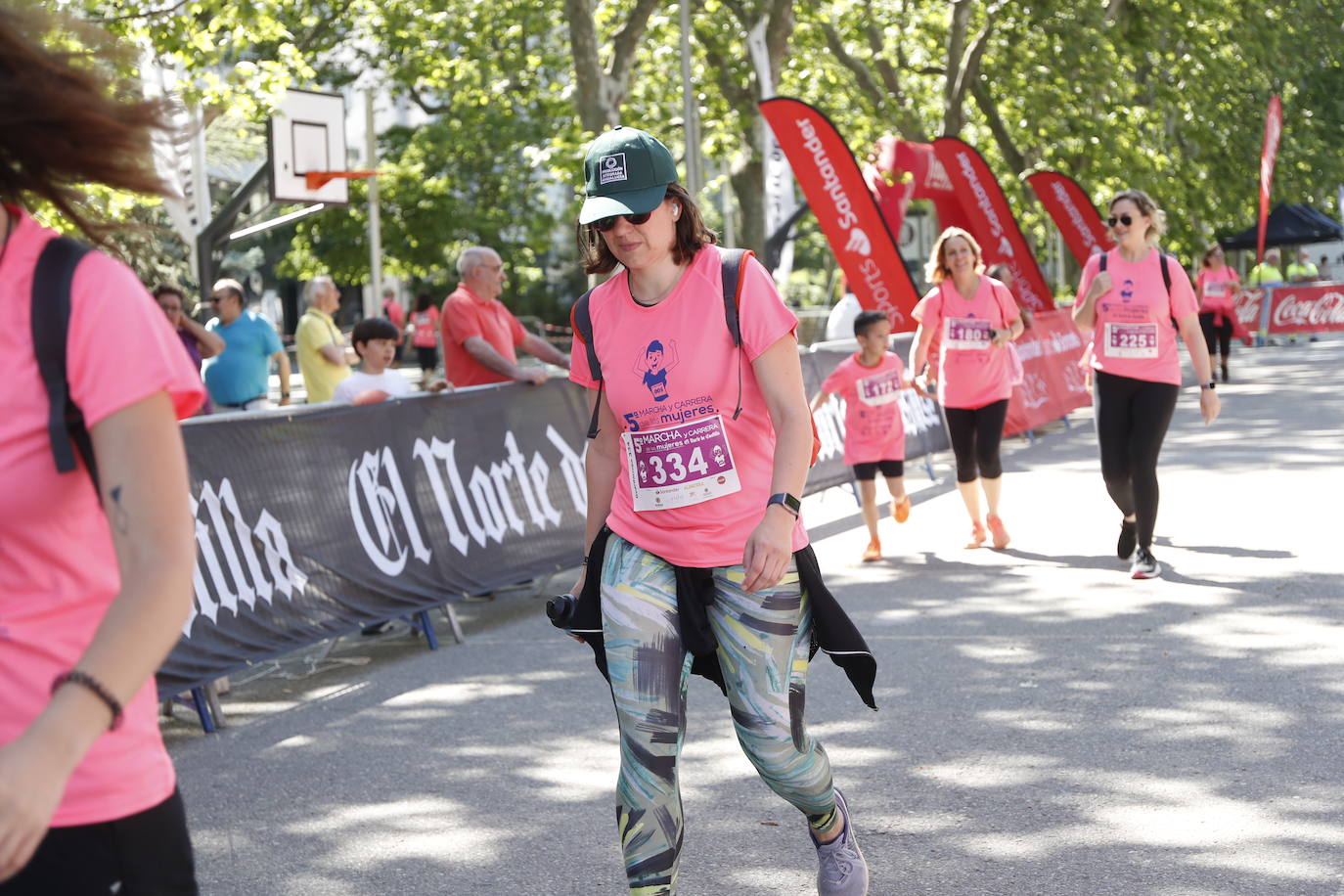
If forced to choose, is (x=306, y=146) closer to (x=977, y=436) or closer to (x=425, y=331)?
(x=425, y=331)

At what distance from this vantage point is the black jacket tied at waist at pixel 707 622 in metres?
3.72

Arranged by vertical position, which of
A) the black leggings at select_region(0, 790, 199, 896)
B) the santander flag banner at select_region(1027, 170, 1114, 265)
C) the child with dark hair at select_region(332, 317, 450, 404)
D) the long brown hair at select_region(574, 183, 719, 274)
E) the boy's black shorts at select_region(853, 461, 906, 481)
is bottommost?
the boy's black shorts at select_region(853, 461, 906, 481)

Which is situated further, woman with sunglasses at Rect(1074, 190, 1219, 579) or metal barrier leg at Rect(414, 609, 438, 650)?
woman with sunglasses at Rect(1074, 190, 1219, 579)

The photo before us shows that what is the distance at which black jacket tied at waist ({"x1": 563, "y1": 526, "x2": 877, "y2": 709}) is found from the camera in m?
3.72

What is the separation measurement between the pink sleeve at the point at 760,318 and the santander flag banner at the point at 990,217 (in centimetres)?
1768

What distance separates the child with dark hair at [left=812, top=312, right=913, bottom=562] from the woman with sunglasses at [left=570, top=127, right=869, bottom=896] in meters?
6.44

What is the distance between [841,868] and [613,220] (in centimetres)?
157

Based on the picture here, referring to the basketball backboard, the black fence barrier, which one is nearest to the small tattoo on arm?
the black fence barrier

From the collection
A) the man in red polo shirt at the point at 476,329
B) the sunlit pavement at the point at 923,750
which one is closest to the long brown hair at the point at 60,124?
the sunlit pavement at the point at 923,750

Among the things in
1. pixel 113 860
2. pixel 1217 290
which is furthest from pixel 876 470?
pixel 1217 290

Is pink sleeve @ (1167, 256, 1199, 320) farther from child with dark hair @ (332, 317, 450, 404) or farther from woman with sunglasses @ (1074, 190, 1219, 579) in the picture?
child with dark hair @ (332, 317, 450, 404)

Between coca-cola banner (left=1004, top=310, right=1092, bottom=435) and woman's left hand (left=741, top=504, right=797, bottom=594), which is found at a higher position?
woman's left hand (left=741, top=504, right=797, bottom=594)

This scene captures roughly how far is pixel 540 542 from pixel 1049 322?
1052cm

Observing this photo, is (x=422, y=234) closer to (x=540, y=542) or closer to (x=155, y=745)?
(x=540, y=542)
